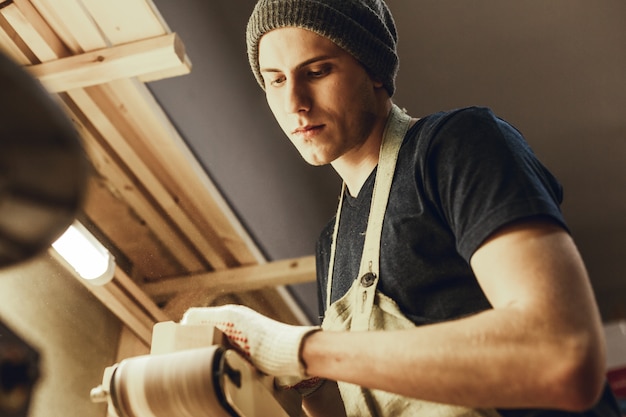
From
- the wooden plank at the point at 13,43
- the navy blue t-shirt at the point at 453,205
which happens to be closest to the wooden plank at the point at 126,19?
the wooden plank at the point at 13,43

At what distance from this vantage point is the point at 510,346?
123 centimetres

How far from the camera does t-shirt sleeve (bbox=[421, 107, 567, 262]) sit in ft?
4.43

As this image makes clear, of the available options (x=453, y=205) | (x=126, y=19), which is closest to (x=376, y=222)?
(x=453, y=205)

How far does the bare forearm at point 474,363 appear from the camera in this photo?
1.22m

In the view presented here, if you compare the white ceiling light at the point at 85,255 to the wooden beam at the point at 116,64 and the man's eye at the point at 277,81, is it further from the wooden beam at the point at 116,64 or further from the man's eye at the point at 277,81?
the man's eye at the point at 277,81

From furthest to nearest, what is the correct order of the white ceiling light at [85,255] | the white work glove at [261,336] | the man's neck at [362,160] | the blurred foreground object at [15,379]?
1. the white ceiling light at [85,255]
2. the man's neck at [362,160]
3. the white work glove at [261,336]
4. the blurred foreground object at [15,379]

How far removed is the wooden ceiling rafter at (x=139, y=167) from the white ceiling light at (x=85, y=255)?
0.82 feet

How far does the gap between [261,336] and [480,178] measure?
525mm

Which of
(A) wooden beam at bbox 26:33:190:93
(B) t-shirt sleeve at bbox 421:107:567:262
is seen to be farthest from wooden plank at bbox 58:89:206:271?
(B) t-shirt sleeve at bbox 421:107:567:262

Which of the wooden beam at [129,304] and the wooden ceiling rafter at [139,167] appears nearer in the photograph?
the wooden ceiling rafter at [139,167]

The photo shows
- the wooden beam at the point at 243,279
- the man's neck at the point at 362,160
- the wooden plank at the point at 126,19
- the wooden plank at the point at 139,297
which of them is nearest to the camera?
the man's neck at the point at 362,160

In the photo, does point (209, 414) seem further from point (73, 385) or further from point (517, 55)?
point (517, 55)

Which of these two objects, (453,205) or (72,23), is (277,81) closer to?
(453,205)

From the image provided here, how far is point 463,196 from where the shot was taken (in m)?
1.43
